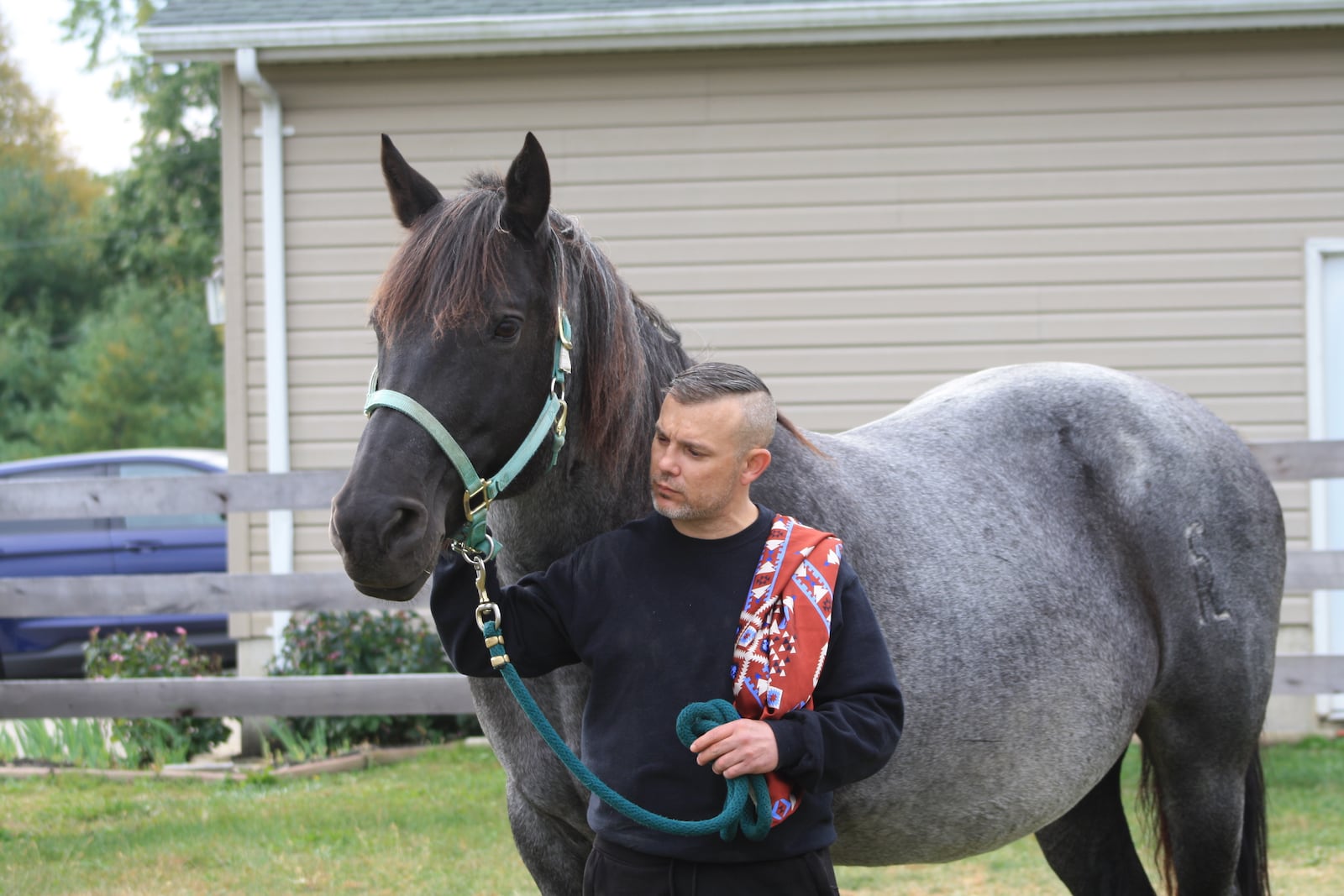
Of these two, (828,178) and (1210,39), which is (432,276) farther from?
(1210,39)

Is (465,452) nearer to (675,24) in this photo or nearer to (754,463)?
(754,463)

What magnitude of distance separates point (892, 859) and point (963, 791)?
8.6 inches

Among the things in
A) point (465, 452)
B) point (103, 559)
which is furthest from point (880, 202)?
point (103, 559)

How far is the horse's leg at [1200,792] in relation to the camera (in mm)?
2979

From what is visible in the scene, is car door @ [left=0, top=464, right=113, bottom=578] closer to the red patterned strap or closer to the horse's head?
the horse's head

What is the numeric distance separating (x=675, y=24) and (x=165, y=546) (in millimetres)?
5349

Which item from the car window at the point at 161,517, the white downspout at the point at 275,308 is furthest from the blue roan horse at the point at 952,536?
the car window at the point at 161,517

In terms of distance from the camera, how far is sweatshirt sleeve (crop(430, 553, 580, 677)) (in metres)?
1.95

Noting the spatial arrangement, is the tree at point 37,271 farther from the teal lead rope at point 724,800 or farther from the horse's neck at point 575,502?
the teal lead rope at point 724,800

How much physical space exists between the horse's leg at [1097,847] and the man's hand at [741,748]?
6.17 feet

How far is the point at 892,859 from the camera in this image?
2.66 m

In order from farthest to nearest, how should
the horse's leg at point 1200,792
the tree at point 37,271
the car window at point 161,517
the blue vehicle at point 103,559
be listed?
the tree at point 37,271
the car window at point 161,517
the blue vehicle at point 103,559
the horse's leg at point 1200,792

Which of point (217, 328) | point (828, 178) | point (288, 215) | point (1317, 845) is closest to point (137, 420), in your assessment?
point (217, 328)

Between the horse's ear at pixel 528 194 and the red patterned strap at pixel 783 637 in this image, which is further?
the horse's ear at pixel 528 194
